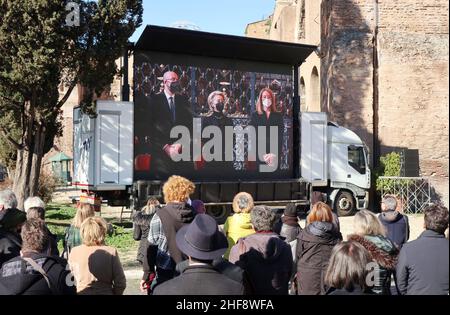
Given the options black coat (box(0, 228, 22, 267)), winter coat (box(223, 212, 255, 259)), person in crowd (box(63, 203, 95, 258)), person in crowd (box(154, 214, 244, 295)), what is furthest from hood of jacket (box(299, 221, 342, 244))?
black coat (box(0, 228, 22, 267))

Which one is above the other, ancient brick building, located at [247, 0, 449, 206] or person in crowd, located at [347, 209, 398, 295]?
ancient brick building, located at [247, 0, 449, 206]

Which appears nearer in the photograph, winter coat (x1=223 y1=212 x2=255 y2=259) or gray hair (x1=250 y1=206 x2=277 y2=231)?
gray hair (x1=250 y1=206 x2=277 y2=231)

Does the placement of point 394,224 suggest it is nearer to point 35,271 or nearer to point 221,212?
point 35,271

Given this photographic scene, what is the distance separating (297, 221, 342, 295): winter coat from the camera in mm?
4938

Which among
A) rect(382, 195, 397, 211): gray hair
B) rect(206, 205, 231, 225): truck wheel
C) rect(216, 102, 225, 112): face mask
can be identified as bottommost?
rect(206, 205, 231, 225): truck wheel

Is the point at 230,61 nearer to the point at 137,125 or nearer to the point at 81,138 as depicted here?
the point at 137,125

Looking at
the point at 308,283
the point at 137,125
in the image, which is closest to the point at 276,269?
the point at 308,283

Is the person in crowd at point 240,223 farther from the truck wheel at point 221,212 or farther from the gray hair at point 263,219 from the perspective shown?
the truck wheel at point 221,212

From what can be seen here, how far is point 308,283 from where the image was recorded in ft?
16.2

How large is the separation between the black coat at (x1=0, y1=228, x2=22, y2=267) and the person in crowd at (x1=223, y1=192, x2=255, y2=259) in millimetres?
1967

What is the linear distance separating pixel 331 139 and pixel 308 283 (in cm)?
1497

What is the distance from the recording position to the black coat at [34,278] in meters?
3.57

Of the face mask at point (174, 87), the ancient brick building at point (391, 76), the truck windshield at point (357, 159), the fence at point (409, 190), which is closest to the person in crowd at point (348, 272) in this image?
the face mask at point (174, 87)

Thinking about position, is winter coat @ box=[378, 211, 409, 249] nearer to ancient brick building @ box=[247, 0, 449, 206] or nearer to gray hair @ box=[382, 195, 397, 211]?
gray hair @ box=[382, 195, 397, 211]
